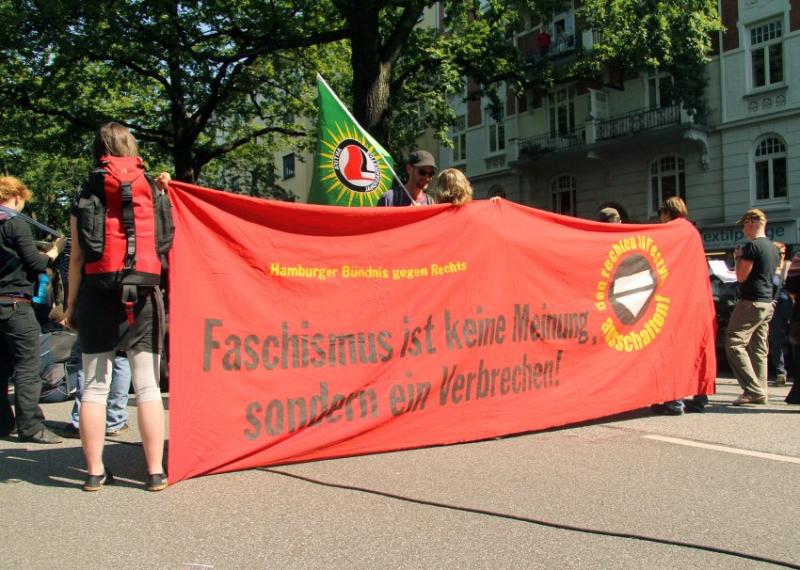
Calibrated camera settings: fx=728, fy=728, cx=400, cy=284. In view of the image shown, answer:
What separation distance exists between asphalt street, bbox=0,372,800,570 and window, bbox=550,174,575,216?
928 inches

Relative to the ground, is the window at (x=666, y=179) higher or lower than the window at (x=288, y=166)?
lower

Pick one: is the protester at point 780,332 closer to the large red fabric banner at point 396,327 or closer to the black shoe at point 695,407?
the black shoe at point 695,407

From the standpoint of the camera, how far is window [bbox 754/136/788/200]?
2159 centimetres

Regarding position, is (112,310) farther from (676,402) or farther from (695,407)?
(695,407)

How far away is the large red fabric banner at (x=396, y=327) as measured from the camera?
416 centimetres

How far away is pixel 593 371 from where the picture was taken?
5617 mm

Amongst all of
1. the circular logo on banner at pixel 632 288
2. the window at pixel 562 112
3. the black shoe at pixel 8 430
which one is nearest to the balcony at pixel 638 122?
the window at pixel 562 112

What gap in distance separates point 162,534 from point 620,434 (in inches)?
132

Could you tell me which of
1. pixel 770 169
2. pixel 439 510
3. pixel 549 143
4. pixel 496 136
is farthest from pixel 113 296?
pixel 496 136

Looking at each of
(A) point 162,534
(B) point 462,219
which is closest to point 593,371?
(B) point 462,219

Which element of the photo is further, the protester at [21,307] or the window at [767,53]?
the window at [767,53]

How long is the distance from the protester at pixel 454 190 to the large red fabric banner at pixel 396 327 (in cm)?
8

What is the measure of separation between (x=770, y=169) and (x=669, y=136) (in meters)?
3.22

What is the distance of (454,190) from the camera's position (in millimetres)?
5145
